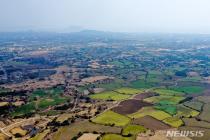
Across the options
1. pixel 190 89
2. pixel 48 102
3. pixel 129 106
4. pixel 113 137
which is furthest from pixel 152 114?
pixel 190 89

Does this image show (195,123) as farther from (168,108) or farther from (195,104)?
(195,104)

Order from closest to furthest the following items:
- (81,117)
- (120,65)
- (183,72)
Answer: (81,117) < (183,72) < (120,65)

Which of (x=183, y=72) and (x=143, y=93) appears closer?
(x=143, y=93)

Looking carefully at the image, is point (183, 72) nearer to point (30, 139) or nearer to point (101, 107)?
point (101, 107)

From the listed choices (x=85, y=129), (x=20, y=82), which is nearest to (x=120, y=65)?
(x=20, y=82)

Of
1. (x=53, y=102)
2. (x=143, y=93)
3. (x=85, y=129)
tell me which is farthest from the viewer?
(x=143, y=93)
